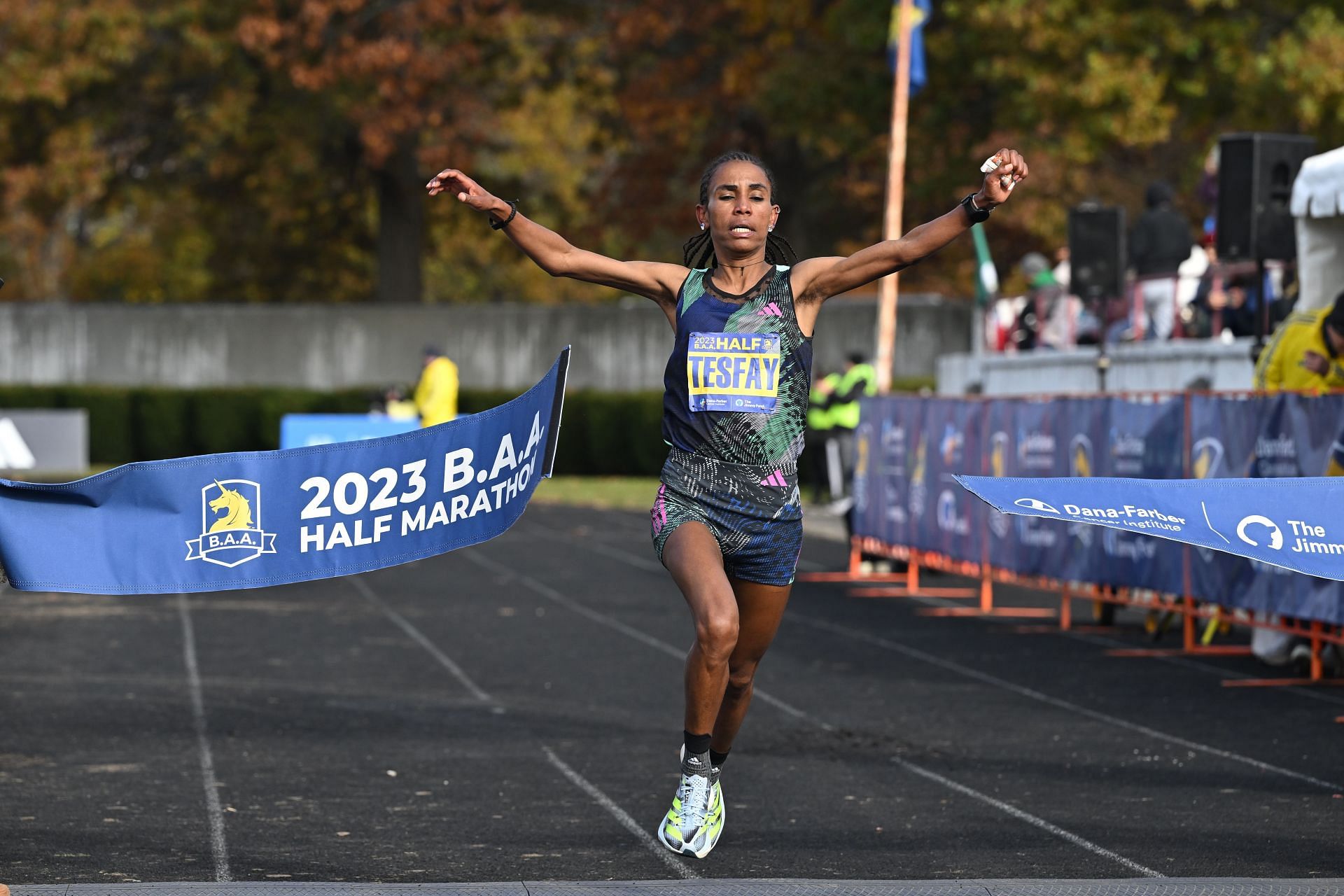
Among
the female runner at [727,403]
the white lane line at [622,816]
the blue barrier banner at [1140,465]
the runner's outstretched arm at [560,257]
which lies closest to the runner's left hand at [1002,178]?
the female runner at [727,403]

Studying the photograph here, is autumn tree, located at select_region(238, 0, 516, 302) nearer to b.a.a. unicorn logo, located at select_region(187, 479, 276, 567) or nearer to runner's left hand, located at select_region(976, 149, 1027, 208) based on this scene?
runner's left hand, located at select_region(976, 149, 1027, 208)

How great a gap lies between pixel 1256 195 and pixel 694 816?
890 centimetres

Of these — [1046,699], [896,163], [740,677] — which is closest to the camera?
[740,677]

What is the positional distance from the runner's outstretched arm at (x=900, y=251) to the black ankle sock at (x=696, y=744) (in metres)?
1.38

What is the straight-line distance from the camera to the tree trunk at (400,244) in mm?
42188

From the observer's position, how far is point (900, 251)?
20.8ft

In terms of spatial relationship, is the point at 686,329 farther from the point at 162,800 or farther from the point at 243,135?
the point at 243,135

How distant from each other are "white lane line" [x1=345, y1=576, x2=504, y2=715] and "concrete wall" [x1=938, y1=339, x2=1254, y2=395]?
554 cm

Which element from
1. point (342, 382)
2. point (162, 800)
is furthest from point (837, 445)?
point (162, 800)

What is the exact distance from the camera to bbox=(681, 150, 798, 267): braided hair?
6617 millimetres

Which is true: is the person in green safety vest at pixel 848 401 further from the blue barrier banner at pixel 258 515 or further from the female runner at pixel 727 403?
the blue barrier banner at pixel 258 515

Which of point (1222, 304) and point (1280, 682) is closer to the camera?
point (1280, 682)

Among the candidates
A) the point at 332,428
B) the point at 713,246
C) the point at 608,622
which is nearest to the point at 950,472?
the point at 608,622

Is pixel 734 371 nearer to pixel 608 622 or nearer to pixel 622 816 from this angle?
pixel 622 816
